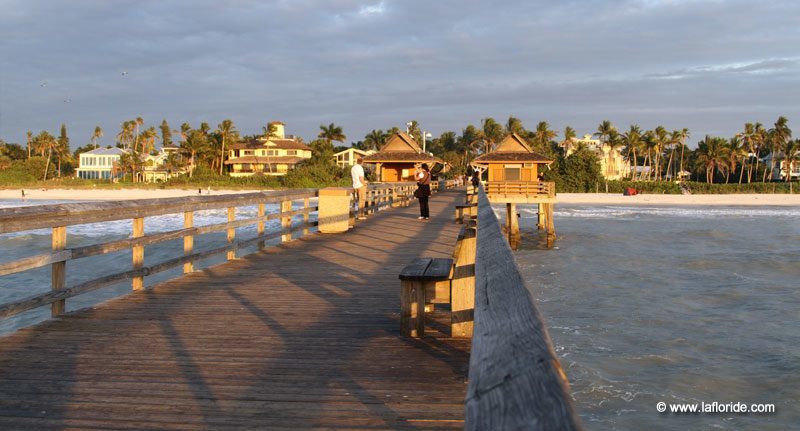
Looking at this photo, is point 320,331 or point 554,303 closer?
point 320,331

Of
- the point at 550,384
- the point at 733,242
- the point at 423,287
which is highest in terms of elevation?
the point at 550,384

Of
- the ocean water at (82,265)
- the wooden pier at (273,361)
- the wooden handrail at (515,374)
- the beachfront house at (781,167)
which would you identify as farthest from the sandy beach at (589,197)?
the wooden handrail at (515,374)

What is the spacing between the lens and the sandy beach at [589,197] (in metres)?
69.2

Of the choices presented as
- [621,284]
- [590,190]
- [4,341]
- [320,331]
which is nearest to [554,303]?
[621,284]

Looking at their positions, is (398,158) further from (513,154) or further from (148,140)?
(148,140)

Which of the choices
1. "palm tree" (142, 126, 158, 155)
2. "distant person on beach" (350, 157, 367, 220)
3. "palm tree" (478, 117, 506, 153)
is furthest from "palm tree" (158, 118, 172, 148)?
"distant person on beach" (350, 157, 367, 220)

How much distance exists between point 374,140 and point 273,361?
4089 inches

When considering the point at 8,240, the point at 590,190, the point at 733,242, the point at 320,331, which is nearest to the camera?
the point at 320,331

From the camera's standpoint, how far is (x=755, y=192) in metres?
85.6

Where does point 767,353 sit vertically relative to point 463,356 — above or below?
below

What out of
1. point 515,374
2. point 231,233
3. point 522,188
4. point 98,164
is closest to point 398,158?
point 522,188

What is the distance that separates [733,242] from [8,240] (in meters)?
35.1

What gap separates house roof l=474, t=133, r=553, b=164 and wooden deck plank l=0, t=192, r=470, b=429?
42978 millimetres

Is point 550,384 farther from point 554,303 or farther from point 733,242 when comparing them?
point 733,242
